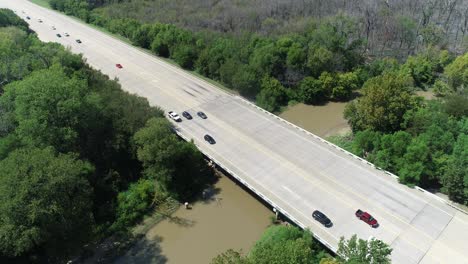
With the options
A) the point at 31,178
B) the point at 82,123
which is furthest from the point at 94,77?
the point at 31,178

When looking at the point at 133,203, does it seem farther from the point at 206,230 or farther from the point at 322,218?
the point at 322,218

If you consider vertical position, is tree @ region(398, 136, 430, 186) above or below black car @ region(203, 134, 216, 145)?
above

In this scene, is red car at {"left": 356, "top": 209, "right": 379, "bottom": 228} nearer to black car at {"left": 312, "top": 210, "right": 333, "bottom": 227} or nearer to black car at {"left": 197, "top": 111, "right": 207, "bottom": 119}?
black car at {"left": 312, "top": 210, "right": 333, "bottom": 227}

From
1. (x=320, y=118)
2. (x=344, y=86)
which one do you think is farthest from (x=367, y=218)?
(x=344, y=86)

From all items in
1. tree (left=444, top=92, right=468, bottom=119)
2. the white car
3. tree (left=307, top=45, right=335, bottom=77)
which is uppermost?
tree (left=307, top=45, right=335, bottom=77)

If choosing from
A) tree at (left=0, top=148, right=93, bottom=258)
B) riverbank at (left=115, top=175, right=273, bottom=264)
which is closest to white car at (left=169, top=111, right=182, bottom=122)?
riverbank at (left=115, top=175, right=273, bottom=264)
